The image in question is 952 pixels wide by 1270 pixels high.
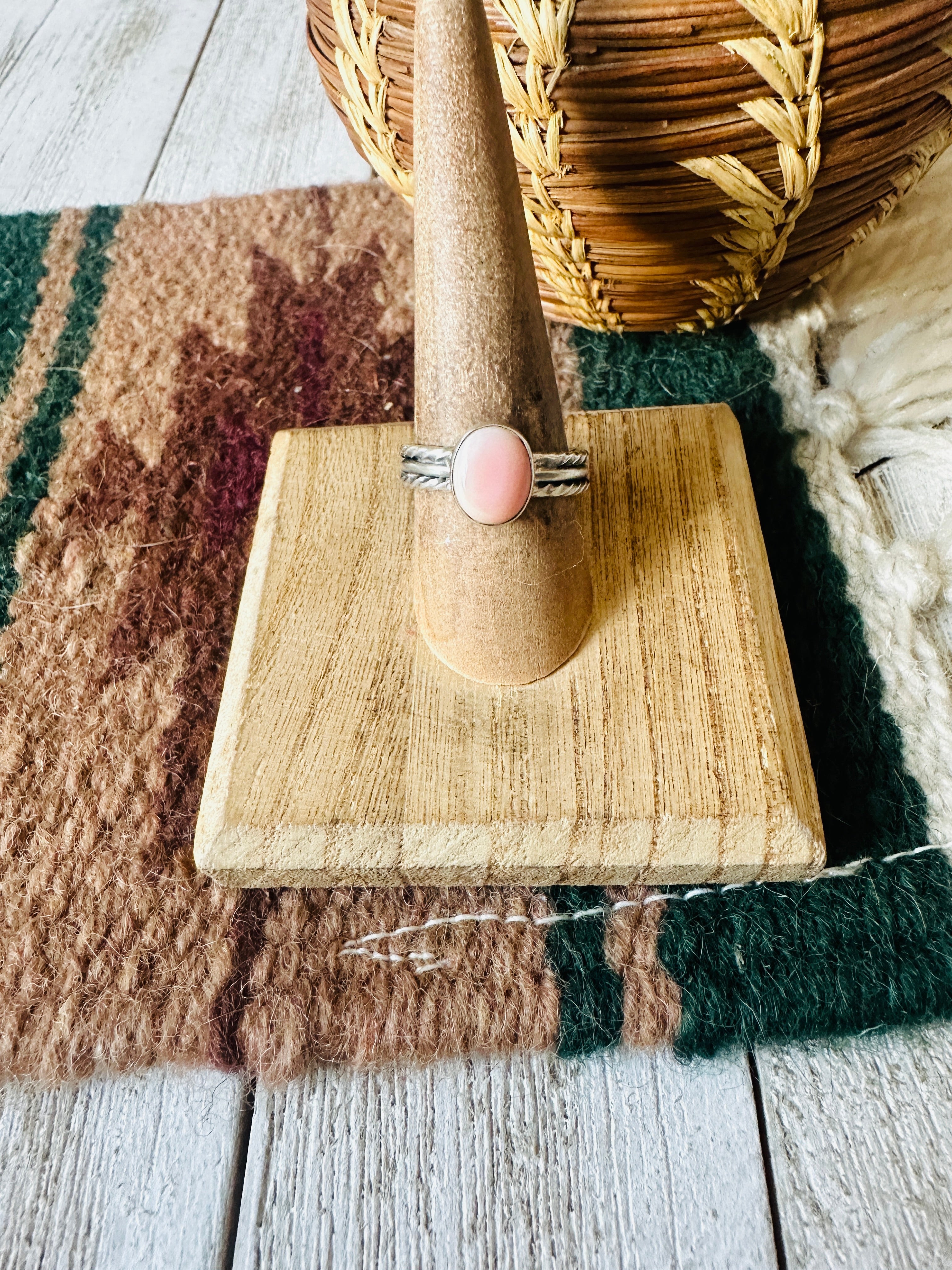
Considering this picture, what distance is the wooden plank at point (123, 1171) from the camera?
411 millimetres

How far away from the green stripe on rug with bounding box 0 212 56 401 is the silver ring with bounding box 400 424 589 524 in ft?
1.44

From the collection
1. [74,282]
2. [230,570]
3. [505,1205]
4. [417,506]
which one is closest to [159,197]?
[74,282]

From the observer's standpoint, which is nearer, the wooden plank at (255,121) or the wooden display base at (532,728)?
the wooden display base at (532,728)

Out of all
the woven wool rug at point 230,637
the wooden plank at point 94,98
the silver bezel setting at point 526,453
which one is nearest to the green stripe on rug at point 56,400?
the woven wool rug at point 230,637

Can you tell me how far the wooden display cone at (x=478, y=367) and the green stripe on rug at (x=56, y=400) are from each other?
1.01 ft

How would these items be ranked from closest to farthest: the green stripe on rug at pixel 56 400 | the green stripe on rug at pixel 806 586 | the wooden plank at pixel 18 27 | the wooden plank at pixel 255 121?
Result: the green stripe on rug at pixel 806 586, the green stripe on rug at pixel 56 400, the wooden plank at pixel 255 121, the wooden plank at pixel 18 27

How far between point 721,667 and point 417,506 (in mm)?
154

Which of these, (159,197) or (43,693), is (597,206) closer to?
(43,693)

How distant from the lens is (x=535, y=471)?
0.40 meters

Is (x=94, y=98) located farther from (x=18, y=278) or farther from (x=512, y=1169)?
(x=512, y=1169)

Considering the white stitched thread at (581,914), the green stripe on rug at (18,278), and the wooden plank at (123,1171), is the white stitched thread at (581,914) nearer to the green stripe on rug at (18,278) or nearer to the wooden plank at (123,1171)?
the wooden plank at (123,1171)

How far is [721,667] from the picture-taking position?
1.46ft

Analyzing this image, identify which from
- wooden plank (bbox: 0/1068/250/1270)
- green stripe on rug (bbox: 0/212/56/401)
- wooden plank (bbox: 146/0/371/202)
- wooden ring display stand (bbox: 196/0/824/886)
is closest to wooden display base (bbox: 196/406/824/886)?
wooden ring display stand (bbox: 196/0/824/886)

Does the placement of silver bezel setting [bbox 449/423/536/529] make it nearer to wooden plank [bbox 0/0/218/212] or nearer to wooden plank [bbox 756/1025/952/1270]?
wooden plank [bbox 756/1025/952/1270]
